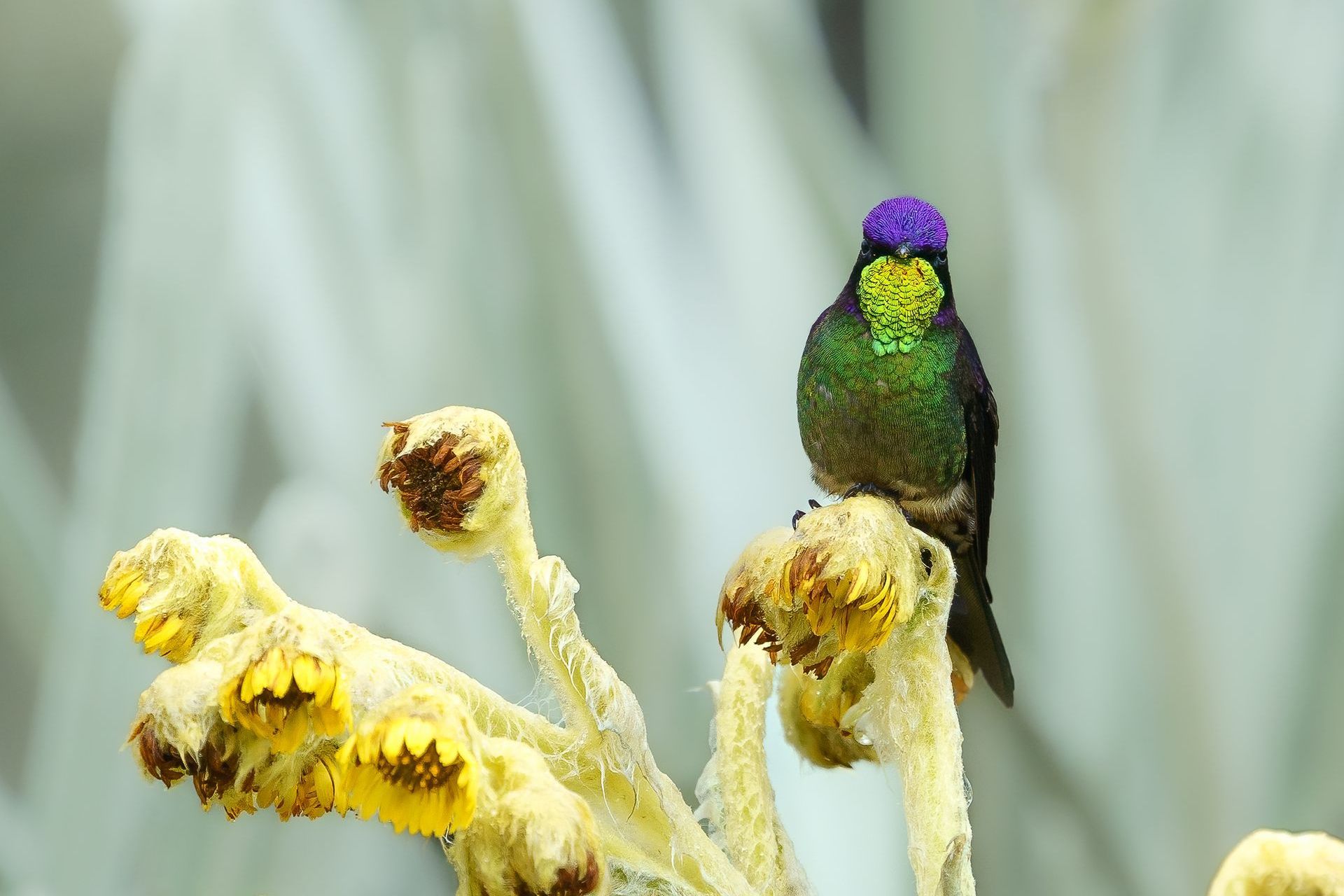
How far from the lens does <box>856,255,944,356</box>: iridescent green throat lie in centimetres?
74

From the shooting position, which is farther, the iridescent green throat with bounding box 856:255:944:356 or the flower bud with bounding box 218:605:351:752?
the iridescent green throat with bounding box 856:255:944:356

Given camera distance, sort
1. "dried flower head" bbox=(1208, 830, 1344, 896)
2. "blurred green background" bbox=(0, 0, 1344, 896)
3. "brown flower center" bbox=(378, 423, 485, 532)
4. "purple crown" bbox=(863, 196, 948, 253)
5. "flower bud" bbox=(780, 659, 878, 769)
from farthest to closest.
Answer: "blurred green background" bbox=(0, 0, 1344, 896) < "purple crown" bbox=(863, 196, 948, 253) < "flower bud" bbox=(780, 659, 878, 769) < "brown flower center" bbox=(378, 423, 485, 532) < "dried flower head" bbox=(1208, 830, 1344, 896)

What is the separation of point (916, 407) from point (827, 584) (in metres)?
0.33

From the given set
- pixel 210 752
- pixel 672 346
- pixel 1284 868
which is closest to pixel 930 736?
pixel 1284 868

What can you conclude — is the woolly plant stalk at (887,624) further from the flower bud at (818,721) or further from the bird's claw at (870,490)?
the bird's claw at (870,490)

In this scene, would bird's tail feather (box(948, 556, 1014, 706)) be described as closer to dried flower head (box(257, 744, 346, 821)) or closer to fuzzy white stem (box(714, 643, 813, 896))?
fuzzy white stem (box(714, 643, 813, 896))

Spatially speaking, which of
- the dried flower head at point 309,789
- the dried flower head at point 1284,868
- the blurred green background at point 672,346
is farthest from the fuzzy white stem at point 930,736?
the blurred green background at point 672,346

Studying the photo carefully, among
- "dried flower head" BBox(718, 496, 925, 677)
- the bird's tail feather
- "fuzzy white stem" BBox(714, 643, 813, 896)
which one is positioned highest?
"dried flower head" BBox(718, 496, 925, 677)

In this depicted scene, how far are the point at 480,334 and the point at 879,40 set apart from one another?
0.45 metres

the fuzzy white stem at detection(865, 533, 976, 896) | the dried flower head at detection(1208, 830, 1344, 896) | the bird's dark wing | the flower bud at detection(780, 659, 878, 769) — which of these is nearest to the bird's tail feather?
the bird's dark wing

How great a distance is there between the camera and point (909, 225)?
0.71 m

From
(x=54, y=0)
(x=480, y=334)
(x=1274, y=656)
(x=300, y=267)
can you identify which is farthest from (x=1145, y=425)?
(x=54, y=0)

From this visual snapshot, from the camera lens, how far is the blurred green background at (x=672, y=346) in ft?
3.23

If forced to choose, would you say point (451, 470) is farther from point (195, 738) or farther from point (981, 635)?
point (981, 635)
